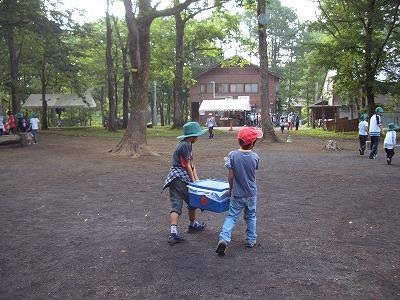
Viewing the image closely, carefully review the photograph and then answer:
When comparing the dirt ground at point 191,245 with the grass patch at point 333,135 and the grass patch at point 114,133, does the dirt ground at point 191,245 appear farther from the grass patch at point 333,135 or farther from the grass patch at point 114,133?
the grass patch at point 114,133

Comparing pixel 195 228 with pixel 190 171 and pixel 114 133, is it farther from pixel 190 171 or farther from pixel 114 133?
pixel 114 133

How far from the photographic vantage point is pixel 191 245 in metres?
5.43

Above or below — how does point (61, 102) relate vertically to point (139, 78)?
above

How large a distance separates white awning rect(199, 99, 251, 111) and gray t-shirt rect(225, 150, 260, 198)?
39880 mm

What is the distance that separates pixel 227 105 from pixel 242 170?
41.7 meters

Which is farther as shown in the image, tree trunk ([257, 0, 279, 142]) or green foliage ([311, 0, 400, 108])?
green foliage ([311, 0, 400, 108])

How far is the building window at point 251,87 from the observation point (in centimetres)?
5766

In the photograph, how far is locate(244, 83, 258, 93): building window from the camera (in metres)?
57.7

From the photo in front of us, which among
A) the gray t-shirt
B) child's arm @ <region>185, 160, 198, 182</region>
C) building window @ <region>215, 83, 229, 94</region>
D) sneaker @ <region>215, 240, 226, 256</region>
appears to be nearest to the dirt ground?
sneaker @ <region>215, 240, 226, 256</region>

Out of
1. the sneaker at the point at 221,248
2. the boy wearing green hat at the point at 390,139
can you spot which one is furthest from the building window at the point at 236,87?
the sneaker at the point at 221,248

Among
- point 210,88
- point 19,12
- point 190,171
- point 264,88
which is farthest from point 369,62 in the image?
point 210,88

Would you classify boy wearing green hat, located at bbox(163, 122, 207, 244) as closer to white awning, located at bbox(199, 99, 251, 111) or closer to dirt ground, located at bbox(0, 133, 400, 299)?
dirt ground, located at bbox(0, 133, 400, 299)

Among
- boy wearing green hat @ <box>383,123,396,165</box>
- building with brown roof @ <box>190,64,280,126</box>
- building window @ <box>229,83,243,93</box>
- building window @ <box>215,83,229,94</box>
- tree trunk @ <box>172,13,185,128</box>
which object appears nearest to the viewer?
boy wearing green hat @ <box>383,123,396,165</box>

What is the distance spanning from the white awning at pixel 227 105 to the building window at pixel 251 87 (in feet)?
36.3
